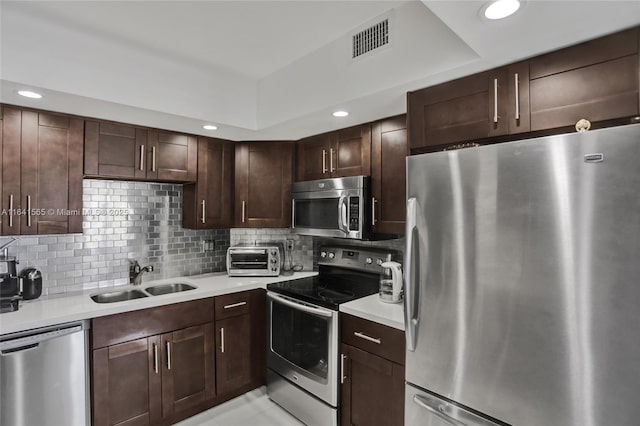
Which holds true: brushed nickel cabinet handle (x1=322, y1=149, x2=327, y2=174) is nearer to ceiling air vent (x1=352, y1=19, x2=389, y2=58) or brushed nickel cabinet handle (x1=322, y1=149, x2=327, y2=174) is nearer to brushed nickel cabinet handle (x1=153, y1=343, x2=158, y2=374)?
ceiling air vent (x1=352, y1=19, x2=389, y2=58)

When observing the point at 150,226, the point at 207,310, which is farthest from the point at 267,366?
the point at 150,226

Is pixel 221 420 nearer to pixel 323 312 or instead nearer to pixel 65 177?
pixel 323 312

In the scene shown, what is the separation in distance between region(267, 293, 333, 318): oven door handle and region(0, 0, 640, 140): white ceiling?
137 cm

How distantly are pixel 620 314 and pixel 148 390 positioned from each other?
8.69 ft

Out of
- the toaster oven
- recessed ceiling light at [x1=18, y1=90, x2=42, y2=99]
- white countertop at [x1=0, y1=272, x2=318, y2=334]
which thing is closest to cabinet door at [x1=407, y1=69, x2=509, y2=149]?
the toaster oven

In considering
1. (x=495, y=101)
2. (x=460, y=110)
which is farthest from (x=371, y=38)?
(x=495, y=101)

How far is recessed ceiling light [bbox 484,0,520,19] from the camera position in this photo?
1.17 m

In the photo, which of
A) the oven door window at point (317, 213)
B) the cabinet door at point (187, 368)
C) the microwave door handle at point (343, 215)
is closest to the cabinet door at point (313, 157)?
the oven door window at point (317, 213)

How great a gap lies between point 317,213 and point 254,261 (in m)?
0.79

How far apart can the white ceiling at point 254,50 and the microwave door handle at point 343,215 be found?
23.5 inches

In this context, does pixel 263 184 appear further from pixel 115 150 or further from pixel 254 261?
pixel 115 150

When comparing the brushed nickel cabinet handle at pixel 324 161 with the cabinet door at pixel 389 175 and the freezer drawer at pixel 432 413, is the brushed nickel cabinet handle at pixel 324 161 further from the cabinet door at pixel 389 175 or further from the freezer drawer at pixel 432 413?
the freezer drawer at pixel 432 413

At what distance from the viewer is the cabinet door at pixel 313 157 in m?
2.84

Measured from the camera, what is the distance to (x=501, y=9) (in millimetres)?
1210
